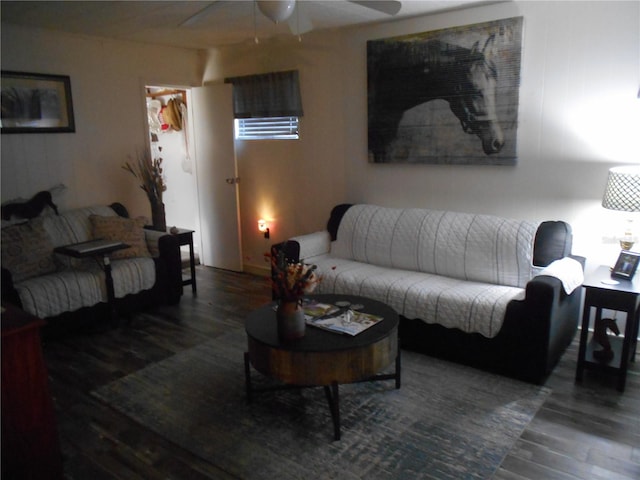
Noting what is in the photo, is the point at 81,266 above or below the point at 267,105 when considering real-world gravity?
below

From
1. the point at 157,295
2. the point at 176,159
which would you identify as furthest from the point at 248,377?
the point at 176,159

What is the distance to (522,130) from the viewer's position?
348 cm

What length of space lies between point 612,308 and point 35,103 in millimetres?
4586

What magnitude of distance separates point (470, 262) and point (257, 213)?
2.57m

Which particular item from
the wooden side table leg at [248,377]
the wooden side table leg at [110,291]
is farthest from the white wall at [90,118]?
the wooden side table leg at [248,377]

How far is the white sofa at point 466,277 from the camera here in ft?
9.28

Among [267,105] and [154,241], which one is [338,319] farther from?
[267,105]

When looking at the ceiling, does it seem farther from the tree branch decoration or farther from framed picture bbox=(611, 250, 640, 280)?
framed picture bbox=(611, 250, 640, 280)

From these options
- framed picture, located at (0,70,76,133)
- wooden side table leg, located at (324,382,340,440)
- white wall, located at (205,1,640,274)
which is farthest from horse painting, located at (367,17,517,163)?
framed picture, located at (0,70,76,133)

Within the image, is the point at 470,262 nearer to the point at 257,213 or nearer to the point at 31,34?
the point at 257,213

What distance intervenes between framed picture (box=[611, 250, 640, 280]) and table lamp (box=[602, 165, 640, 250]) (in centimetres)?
29

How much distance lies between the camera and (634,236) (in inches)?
124

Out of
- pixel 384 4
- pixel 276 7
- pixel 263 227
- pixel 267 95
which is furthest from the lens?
pixel 263 227

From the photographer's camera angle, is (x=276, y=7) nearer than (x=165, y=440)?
Yes
